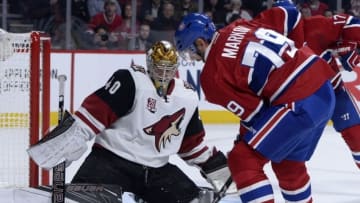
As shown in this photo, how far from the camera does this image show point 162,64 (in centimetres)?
317

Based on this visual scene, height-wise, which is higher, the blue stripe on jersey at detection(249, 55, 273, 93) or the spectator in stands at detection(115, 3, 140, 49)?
the blue stripe on jersey at detection(249, 55, 273, 93)

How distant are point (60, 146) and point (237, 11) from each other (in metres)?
6.05

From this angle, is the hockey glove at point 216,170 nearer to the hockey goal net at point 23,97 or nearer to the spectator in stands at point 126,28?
the hockey goal net at point 23,97

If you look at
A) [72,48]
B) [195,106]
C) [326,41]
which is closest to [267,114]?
[195,106]

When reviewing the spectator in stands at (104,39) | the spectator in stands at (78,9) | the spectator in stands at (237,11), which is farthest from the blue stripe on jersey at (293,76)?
the spectator in stands at (237,11)

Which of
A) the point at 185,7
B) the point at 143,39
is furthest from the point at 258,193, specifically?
the point at 185,7

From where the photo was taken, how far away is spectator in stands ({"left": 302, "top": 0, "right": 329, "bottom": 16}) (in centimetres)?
863

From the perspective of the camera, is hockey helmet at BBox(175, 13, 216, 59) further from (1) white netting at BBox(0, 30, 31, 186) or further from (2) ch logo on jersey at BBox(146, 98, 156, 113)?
(1) white netting at BBox(0, 30, 31, 186)

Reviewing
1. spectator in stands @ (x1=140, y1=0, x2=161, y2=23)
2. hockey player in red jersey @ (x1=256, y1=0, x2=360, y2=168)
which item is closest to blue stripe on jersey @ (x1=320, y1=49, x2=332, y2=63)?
hockey player in red jersey @ (x1=256, y1=0, x2=360, y2=168)

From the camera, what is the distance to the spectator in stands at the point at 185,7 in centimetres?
836

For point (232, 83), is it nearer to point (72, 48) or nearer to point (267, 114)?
point (267, 114)

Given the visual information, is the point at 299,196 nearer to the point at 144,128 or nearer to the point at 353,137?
the point at 144,128

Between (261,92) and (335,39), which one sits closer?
(261,92)

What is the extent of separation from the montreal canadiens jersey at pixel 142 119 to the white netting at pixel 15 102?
673mm
